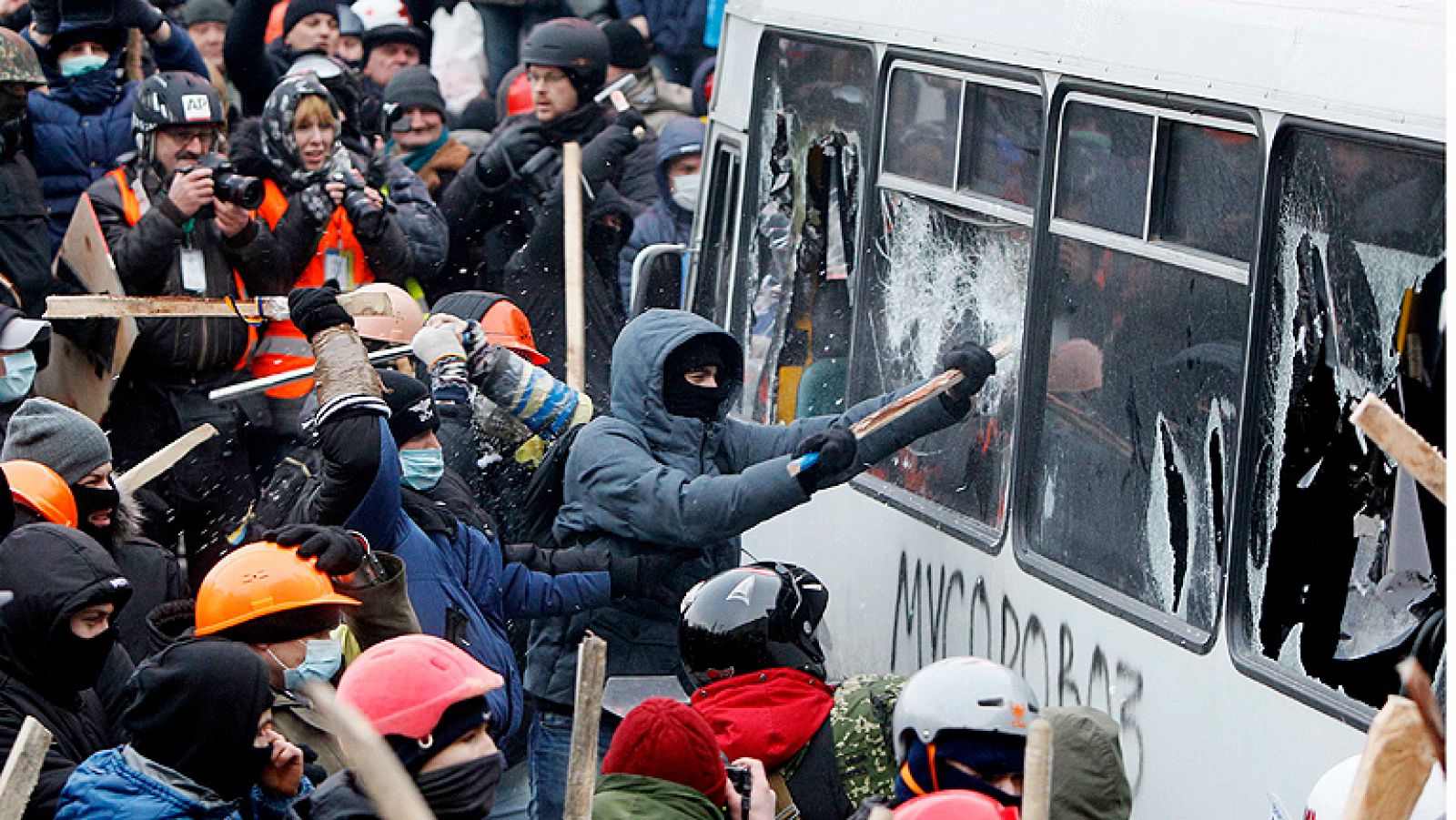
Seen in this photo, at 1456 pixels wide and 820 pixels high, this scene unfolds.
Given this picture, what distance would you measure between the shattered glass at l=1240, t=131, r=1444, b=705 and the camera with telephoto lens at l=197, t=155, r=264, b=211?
4.12m

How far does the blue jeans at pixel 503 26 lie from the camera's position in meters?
13.0

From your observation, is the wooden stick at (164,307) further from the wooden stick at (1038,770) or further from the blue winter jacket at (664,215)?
the wooden stick at (1038,770)

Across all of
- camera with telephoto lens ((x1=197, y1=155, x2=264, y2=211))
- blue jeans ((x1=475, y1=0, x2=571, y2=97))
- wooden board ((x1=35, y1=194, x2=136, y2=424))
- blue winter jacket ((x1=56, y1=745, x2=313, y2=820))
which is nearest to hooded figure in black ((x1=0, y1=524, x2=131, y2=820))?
blue winter jacket ((x1=56, y1=745, x2=313, y2=820))

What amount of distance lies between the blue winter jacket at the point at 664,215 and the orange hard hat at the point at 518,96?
1.63m

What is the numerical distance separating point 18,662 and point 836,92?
3293 millimetres

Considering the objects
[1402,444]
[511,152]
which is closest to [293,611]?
[1402,444]

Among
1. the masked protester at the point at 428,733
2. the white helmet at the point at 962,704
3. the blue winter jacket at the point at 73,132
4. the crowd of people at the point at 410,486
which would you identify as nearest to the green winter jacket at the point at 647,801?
the crowd of people at the point at 410,486

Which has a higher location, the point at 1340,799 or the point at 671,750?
the point at 1340,799

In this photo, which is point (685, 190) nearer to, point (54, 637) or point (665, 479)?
point (665, 479)

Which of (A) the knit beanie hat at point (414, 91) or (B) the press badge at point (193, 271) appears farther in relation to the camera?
(A) the knit beanie hat at point (414, 91)

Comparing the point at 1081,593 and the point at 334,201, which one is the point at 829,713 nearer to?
the point at 1081,593

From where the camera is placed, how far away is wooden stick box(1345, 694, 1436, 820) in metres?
2.13

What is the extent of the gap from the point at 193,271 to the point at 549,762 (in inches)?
107

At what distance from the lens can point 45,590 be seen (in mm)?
4363
